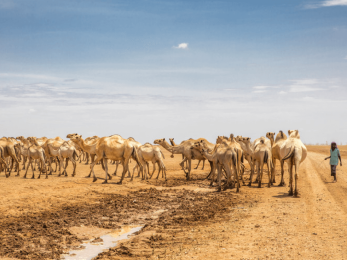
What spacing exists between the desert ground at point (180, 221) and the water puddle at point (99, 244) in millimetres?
251

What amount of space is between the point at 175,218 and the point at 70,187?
26.1ft

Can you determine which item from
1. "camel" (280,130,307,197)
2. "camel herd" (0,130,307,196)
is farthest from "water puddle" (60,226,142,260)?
"camel" (280,130,307,197)

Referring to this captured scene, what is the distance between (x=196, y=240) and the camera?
30.5 feet

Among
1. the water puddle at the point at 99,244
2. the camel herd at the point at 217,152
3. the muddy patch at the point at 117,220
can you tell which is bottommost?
the water puddle at the point at 99,244

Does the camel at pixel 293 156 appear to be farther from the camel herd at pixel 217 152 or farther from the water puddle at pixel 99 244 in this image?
the water puddle at pixel 99 244

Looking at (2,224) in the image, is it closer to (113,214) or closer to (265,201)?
(113,214)

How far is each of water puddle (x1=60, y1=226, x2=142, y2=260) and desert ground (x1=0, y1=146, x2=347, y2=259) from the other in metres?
0.25

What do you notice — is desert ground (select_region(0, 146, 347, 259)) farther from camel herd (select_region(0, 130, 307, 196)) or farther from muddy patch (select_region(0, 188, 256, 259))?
camel herd (select_region(0, 130, 307, 196))

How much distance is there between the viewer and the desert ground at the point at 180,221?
8.48 metres

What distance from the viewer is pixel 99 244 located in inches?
377

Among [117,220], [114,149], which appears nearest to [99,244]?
[117,220]

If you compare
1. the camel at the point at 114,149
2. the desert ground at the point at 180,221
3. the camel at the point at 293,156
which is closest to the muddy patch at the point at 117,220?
the desert ground at the point at 180,221

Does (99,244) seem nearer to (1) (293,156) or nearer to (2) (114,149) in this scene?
(1) (293,156)

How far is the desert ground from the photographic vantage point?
8484mm
